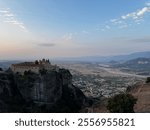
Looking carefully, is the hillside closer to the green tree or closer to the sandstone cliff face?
the green tree

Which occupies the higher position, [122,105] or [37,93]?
[122,105]

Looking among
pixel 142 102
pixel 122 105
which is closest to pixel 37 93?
pixel 142 102

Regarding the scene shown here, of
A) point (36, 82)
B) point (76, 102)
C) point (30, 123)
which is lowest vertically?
point (76, 102)

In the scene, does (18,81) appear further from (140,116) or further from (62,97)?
(140,116)

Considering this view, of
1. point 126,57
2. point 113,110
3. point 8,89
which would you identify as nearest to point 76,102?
point 8,89

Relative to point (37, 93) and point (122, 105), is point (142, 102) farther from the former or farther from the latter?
point (37, 93)

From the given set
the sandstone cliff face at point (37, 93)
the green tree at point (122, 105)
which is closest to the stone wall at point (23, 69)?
the sandstone cliff face at point (37, 93)

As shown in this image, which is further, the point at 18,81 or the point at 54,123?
the point at 18,81

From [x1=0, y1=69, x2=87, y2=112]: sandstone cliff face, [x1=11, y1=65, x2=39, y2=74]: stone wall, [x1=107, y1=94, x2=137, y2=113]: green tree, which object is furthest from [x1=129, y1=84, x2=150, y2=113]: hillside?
[x1=11, y1=65, x2=39, y2=74]: stone wall

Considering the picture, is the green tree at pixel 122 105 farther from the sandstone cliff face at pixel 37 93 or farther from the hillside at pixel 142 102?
the sandstone cliff face at pixel 37 93

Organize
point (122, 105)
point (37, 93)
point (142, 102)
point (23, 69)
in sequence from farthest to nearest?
point (23, 69)
point (37, 93)
point (142, 102)
point (122, 105)
